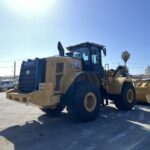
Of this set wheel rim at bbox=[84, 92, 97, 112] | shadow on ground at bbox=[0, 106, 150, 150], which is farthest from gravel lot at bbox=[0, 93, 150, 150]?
wheel rim at bbox=[84, 92, 97, 112]

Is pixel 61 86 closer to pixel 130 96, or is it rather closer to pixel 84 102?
pixel 84 102

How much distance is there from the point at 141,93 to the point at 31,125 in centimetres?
658

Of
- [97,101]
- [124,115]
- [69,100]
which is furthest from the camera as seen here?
[124,115]

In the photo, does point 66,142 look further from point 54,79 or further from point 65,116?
point 65,116

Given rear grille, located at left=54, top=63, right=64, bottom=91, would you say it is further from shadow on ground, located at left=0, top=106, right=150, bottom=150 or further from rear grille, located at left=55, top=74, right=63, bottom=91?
shadow on ground, located at left=0, top=106, right=150, bottom=150

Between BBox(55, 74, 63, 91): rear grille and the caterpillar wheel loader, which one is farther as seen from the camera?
BBox(55, 74, 63, 91): rear grille

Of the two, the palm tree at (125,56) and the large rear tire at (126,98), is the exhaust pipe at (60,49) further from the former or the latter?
the palm tree at (125,56)

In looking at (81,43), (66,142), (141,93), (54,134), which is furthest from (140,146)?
(141,93)

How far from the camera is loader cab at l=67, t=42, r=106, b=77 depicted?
11359 mm

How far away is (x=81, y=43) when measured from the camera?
11.6 metres

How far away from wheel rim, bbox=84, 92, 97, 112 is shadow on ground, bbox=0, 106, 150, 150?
0.49 metres

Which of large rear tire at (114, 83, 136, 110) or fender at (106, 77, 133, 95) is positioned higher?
fender at (106, 77, 133, 95)

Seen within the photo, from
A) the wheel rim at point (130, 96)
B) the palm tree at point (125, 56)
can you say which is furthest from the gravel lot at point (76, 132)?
the palm tree at point (125, 56)

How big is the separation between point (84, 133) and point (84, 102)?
169 centimetres
